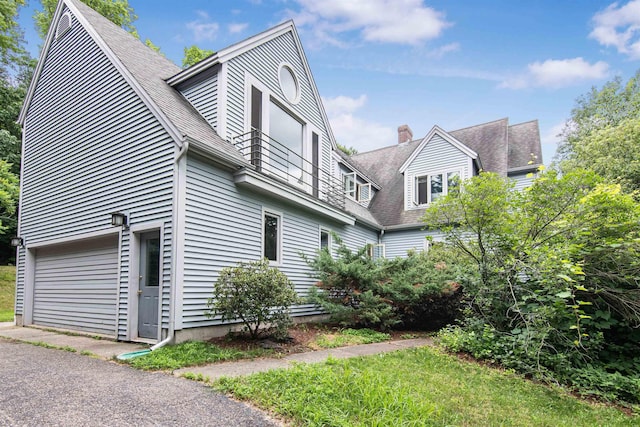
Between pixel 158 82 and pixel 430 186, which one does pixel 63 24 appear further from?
pixel 430 186

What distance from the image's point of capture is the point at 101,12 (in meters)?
21.0

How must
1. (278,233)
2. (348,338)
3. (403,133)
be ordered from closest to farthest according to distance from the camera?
1. (348,338)
2. (278,233)
3. (403,133)

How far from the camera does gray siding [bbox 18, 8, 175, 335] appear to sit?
7.15 metres

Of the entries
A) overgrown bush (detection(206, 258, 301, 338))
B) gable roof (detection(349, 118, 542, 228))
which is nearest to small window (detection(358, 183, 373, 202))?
gable roof (detection(349, 118, 542, 228))

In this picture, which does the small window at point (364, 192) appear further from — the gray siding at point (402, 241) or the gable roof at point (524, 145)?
the gable roof at point (524, 145)

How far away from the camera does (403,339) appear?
8320 mm

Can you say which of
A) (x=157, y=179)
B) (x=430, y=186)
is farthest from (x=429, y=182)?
(x=157, y=179)

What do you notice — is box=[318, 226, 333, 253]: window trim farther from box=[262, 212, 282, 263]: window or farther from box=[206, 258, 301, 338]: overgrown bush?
box=[206, 258, 301, 338]: overgrown bush

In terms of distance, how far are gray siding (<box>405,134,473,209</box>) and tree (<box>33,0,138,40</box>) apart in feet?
64.7

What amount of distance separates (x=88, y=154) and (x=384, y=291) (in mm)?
7921

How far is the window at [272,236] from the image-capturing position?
29.2 ft

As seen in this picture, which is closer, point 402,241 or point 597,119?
point 402,241

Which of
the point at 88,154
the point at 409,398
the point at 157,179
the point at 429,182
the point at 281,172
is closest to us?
the point at 409,398

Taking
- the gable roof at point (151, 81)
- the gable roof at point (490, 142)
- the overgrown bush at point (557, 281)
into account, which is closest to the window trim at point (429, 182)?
the gable roof at point (490, 142)
